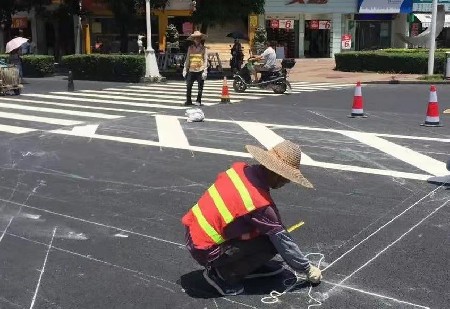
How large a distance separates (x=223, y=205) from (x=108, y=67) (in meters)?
21.2

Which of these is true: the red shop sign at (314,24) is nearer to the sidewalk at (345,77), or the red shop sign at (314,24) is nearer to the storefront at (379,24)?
the storefront at (379,24)

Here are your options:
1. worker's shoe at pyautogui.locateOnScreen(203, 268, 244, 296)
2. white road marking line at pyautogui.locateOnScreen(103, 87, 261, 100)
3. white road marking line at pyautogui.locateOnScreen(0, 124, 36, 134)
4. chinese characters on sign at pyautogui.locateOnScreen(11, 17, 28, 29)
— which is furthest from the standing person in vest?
chinese characters on sign at pyautogui.locateOnScreen(11, 17, 28, 29)

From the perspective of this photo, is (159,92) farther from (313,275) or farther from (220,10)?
(313,275)

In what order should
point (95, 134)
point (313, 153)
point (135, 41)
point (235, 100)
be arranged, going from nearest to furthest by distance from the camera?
point (313, 153) < point (95, 134) < point (235, 100) < point (135, 41)

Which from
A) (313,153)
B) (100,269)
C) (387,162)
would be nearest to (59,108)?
(313,153)

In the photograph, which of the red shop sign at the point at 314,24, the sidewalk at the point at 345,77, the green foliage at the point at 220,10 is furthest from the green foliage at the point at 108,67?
the red shop sign at the point at 314,24

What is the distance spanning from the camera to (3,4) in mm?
31297

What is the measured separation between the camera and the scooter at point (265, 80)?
1788cm

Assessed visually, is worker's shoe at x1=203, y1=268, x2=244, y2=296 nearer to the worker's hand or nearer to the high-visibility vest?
the high-visibility vest

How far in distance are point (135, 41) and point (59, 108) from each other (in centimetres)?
2509

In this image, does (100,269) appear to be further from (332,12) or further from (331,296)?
(332,12)

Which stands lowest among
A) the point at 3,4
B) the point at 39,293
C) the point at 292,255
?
the point at 39,293

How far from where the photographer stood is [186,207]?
20.4 ft

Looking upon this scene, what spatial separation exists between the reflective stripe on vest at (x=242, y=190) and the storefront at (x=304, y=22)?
126 feet
